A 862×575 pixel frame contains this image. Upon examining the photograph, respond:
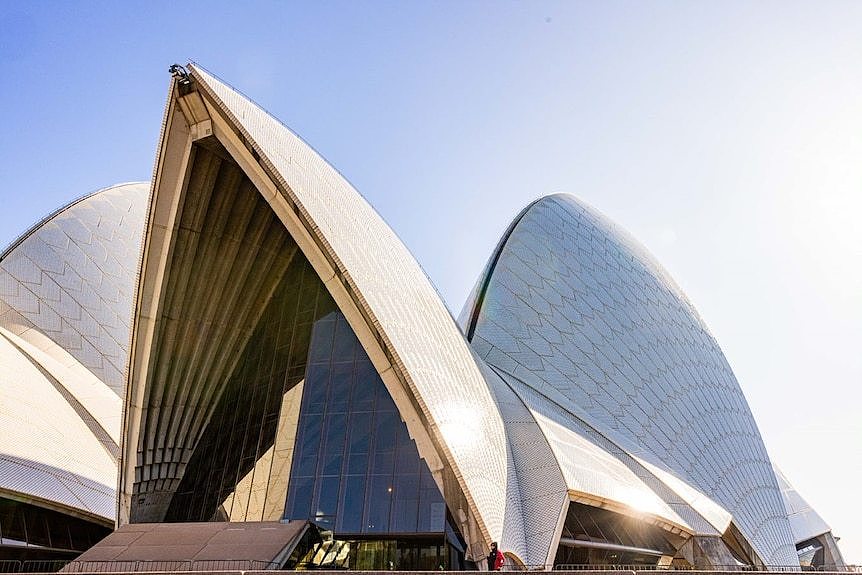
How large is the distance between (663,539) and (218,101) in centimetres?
1523

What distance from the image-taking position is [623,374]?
23.8 meters

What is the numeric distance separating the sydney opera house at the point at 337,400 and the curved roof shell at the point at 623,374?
0.11 m

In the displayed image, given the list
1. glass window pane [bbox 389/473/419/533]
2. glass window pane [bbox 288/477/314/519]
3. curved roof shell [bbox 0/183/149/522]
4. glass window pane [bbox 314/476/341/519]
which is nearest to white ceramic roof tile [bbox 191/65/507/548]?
glass window pane [bbox 389/473/419/533]

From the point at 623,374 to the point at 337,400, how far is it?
1000cm

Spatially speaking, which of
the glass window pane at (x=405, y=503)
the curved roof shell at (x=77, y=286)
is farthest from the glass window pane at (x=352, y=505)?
the curved roof shell at (x=77, y=286)

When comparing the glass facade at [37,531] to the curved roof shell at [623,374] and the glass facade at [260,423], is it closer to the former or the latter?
the glass facade at [260,423]

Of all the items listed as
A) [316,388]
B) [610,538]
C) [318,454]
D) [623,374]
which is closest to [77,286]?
[316,388]

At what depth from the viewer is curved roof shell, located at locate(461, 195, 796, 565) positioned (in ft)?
63.2

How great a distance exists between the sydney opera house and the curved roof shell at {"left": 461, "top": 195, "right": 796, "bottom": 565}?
107 millimetres

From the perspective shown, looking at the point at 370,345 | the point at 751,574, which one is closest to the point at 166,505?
the point at 370,345

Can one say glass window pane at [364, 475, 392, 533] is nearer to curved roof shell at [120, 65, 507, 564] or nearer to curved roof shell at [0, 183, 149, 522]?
curved roof shell at [120, 65, 507, 564]

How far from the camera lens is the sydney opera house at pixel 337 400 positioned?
635 inches

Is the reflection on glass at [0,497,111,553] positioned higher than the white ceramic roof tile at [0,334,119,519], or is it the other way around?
the white ceramic roof tile at [0,334,119,519]

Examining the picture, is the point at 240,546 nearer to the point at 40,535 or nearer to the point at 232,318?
the point at 40,535
